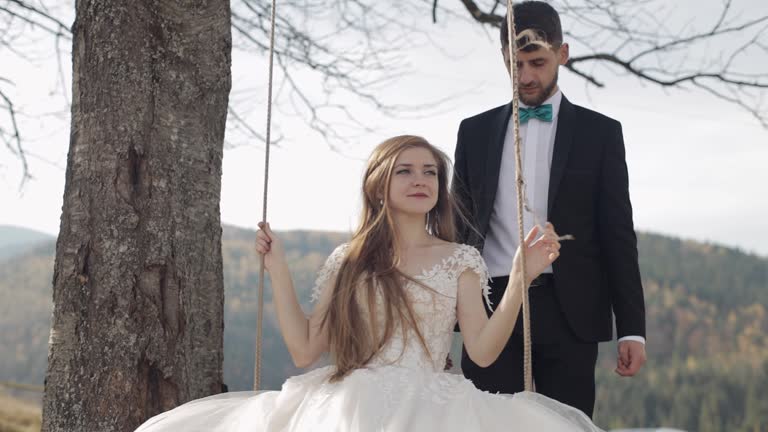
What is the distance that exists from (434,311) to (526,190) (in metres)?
0.51

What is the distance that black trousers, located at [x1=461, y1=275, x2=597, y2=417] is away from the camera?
2.47m

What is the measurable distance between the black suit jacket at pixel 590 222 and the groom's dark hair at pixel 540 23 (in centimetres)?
22

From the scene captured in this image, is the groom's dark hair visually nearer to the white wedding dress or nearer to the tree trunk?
the white wedding dress

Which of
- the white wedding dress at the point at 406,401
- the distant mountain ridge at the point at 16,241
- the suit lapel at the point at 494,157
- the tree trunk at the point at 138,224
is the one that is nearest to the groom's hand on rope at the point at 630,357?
the white wedding dress at the point at 406,401

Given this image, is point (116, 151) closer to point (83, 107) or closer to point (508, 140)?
point (83, 107)

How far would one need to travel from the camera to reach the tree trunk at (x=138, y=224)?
8.16 feet

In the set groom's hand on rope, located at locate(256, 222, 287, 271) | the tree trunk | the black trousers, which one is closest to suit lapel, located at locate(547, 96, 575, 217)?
the black trousers

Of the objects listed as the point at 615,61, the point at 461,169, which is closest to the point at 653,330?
the point at 615,61

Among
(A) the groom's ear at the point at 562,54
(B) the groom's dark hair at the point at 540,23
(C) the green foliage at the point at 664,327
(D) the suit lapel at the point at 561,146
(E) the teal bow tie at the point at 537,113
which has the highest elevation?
(B) the groom's dark hair at the point at 540,23

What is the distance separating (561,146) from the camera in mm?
2561

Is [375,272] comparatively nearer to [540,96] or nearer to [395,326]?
[395,326]

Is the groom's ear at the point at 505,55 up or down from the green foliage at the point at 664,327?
up

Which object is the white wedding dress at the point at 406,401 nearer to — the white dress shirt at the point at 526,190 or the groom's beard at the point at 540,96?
the white dress shirt at the point at 526,190

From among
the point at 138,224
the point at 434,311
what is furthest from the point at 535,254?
the point at 138,224
